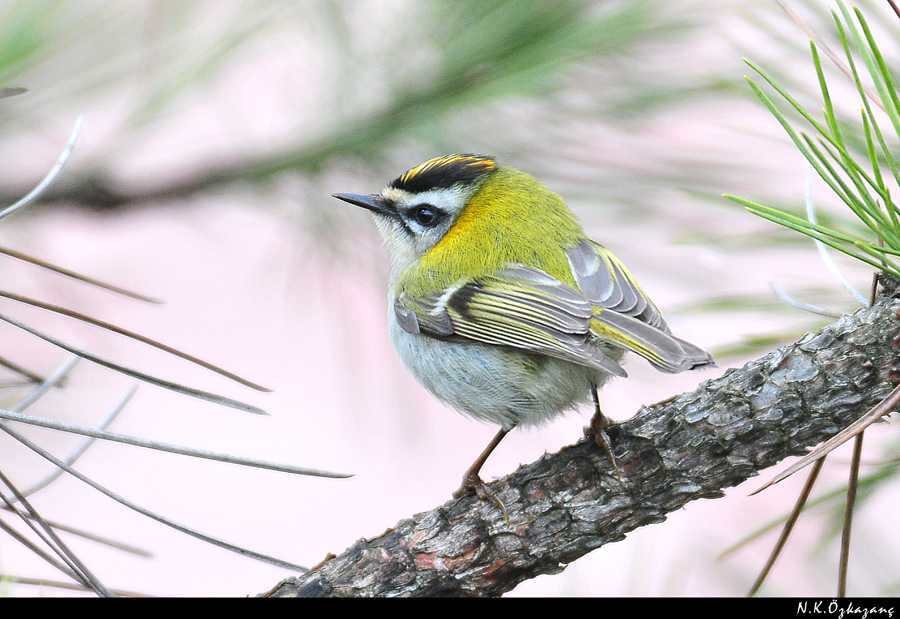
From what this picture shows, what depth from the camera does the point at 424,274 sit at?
4.83 ft

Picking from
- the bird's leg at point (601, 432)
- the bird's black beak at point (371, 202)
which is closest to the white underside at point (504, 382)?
the bird's leg at point (601, 432)

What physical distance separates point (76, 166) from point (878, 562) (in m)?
1.26

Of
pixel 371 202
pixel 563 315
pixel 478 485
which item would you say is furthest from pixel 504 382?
pixel 371 202

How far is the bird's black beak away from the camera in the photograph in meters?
1.25

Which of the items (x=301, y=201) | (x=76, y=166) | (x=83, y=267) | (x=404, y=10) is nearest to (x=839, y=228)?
(x=404, y=10)

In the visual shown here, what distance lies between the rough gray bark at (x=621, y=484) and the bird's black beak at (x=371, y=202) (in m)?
0.51

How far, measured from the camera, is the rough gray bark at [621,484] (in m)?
0.77

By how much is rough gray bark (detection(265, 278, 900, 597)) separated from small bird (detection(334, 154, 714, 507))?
5 centimetres

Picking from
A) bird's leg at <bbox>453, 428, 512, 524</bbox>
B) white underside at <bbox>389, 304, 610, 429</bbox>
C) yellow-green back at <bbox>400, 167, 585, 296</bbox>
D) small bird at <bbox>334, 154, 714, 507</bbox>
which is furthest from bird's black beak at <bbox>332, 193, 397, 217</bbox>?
bird's leg at <bbox>453, 428, 512, 524</bbox>

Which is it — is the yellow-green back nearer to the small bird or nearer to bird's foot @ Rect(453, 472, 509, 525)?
the small bird

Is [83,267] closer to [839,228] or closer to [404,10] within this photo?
[404,10]

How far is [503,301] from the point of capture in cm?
130

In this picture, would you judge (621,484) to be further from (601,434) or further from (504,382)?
(504,382)

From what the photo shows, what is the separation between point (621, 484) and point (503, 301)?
0.47 m
